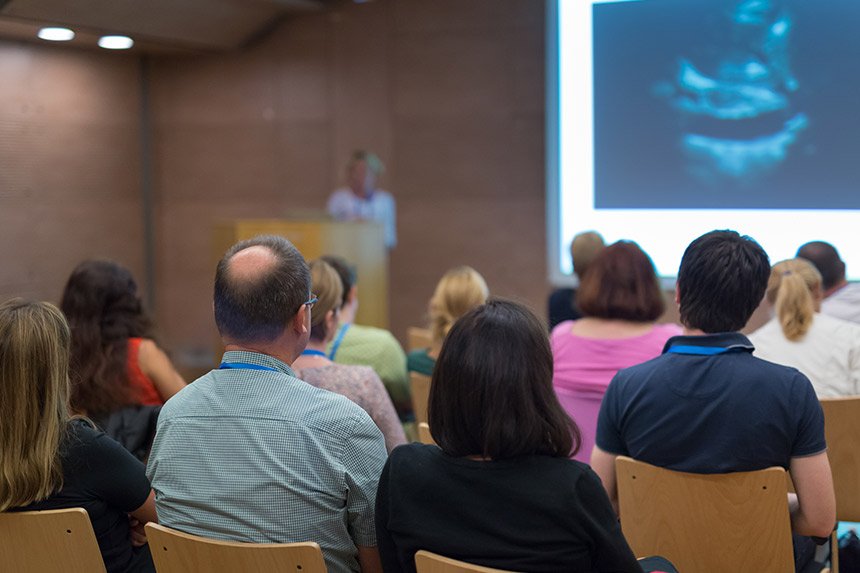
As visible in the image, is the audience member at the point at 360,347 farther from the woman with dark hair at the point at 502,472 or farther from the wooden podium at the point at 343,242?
the wooden podium at the point at 343,242

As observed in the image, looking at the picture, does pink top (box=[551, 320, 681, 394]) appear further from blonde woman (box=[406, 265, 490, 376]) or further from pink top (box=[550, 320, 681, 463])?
blonde woman (box=[406, 265, 490, 376])

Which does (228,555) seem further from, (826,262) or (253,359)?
(826,262)

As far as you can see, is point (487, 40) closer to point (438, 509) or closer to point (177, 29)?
point (177, 29)

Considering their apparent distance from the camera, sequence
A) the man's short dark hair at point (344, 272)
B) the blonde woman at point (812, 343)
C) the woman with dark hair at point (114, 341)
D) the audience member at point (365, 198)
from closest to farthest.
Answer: the woman with dark hair at point (114, 341)
the blonde woman at point (812, 343)
the man's short dark hair at point (344, 272)
the audience member at point (365, 198)

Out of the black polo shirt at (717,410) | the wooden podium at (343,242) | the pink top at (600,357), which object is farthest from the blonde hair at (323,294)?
the wooden podium at (343,242)

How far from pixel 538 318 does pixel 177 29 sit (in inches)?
230

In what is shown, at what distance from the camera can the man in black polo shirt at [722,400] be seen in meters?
2.07

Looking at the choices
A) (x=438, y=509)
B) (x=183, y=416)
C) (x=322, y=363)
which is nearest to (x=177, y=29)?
(x=322, y=363)

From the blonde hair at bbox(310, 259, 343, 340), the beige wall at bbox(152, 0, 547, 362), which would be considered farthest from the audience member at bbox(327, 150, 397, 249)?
the blonde hair at bbox(310, 259, 343, 340)

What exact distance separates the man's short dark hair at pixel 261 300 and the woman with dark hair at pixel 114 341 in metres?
1.12

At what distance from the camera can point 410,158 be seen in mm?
7266

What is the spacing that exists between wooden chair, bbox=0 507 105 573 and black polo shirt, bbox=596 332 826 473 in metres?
1.25

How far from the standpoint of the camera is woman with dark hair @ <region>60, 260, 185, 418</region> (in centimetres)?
295

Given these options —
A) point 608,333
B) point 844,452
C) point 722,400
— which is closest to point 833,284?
point 844,452
